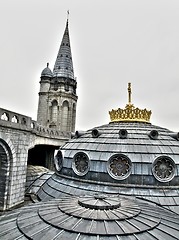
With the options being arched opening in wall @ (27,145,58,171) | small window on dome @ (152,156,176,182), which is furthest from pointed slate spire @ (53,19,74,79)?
small window on dome @ (152,156,176,182)

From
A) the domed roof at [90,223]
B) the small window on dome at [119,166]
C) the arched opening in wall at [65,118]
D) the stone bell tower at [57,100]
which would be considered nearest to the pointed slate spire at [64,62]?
the stone bell tower at [57,100]

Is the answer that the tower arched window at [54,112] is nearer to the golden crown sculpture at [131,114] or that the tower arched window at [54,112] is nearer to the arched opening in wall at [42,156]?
the arched opening in wall at [42,156]

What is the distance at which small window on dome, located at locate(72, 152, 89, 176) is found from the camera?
12.8 m

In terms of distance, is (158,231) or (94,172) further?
(94,172)

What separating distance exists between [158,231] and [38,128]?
1709cm

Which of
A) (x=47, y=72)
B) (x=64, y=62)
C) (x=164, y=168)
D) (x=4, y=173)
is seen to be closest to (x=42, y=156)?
(x=4, y=173)

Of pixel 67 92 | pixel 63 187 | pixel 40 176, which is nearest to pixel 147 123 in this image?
pixel 63 187

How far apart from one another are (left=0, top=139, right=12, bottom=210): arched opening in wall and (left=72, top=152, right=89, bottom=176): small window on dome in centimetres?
504

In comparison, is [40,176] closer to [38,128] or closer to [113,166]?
[38,128]

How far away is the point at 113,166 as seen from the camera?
12195 mm

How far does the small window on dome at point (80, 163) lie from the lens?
1284cm

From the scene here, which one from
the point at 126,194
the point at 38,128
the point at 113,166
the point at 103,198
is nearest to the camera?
the point at 103,198

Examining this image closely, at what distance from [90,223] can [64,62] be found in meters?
42.2

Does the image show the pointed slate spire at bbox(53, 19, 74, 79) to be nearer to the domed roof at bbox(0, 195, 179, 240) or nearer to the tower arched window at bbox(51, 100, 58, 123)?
the tower arched window at bbox(51, 100, 58, 123)
